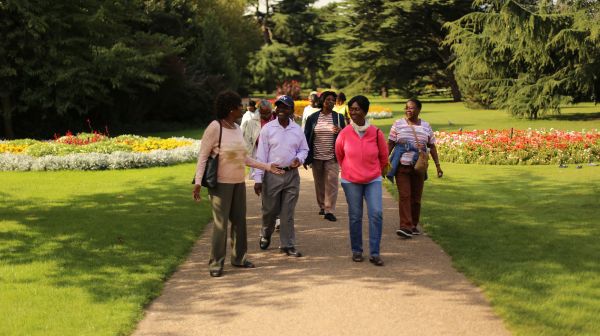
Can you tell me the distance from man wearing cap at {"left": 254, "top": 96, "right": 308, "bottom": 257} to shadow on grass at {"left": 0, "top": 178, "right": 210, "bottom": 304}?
1.23 metres

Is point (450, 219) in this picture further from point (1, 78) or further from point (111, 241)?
point (1, 78)

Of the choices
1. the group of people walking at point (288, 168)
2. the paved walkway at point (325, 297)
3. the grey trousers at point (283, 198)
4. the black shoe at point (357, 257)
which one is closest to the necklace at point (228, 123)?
the group of people walking at point (288, 168)

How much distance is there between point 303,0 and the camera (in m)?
66.0

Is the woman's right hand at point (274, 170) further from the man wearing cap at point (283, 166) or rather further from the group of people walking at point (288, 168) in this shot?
the man wearing cap at point (283, 166)

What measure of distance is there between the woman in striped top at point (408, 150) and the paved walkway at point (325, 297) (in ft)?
1.28

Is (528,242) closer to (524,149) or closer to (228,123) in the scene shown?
(228,123)

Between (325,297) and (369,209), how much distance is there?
57.8 inches

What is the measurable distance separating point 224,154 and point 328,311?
2.00m

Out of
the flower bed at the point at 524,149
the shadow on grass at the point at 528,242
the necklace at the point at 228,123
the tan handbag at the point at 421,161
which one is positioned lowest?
the shadow on grass at the point at 528,242

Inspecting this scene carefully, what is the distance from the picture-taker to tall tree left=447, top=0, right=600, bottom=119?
26.2m

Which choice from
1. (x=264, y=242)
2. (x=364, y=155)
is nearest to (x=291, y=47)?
(x=264, y=242)

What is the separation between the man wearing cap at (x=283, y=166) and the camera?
23.1 ft

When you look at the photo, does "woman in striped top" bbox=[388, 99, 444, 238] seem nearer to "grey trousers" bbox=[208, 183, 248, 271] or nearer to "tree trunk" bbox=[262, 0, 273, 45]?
"grey trousers" bbox=[208, 183, 248, 271]

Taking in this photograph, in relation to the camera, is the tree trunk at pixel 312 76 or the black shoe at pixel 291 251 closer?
the black shoe at pixel 291 251
